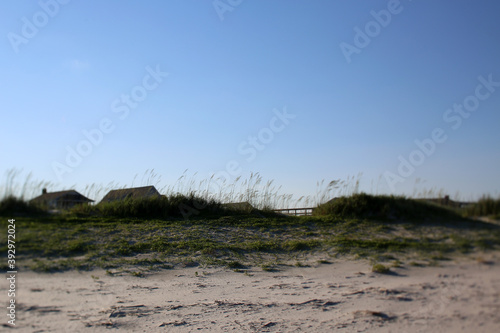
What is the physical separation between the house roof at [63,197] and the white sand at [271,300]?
735mm

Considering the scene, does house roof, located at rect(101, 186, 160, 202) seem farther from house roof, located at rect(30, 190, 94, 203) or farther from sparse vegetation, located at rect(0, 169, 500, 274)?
house roof, located at rect(30, 190, 94, 203)

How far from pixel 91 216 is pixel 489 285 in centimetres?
395

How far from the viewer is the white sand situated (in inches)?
104

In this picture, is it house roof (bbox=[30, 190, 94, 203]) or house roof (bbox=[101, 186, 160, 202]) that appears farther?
house roof (bbox=[101, 186, 160, 202])

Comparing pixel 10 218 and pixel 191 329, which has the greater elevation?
pixel 10 218

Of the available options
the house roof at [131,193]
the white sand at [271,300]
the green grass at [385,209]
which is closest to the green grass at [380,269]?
the white sand at [271,300]

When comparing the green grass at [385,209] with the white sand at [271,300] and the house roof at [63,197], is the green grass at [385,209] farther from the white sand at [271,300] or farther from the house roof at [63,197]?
the house roof at [63,197]

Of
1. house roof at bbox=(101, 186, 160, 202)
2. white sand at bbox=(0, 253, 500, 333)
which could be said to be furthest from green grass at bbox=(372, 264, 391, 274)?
house roof at bbox=(101, 186, 160, 202)

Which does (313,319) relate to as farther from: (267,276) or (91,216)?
(91,216)

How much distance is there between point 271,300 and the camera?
3.84 m

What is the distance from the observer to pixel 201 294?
4008 mm

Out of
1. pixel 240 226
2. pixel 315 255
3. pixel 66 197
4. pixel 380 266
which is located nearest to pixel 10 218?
pixel 66 197

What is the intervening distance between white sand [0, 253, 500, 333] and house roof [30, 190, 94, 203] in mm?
735

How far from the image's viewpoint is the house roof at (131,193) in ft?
16.3
